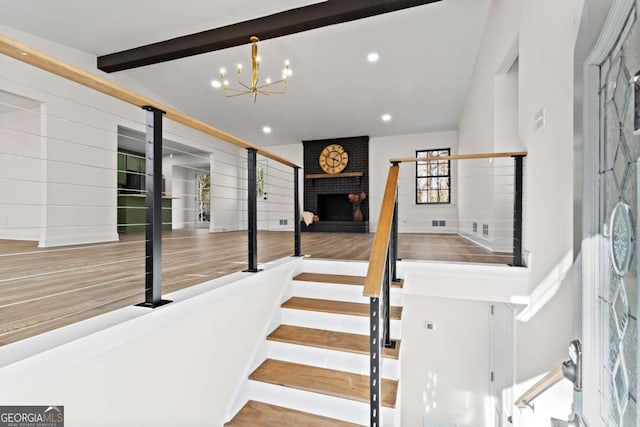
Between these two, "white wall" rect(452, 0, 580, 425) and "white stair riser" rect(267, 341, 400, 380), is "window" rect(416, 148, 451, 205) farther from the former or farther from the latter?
"white stair riser" rect(267, 341, 400, 380)

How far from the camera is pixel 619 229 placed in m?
0.79

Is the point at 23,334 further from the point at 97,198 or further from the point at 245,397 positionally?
the point at 97,198

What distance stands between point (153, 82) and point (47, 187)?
270 centimetres

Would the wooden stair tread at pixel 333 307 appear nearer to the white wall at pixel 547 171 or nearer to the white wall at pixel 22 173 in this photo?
the white wall at pixel 547 171

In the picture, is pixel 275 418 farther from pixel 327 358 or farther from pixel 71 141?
pixel 71 141

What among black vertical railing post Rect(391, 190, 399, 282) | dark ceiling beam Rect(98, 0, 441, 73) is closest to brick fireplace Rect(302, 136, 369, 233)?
dark ceiling beam Rect(98, 0, 441, 73)

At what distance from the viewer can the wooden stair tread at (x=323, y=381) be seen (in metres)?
1.77

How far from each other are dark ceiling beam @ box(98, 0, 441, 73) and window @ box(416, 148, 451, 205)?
430 cm

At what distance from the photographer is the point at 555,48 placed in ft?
6.11

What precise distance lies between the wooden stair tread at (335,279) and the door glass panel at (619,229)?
1.66 m

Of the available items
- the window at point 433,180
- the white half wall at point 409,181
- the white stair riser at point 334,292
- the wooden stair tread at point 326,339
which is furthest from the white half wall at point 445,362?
the window at point 433,180

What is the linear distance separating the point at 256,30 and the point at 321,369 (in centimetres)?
403

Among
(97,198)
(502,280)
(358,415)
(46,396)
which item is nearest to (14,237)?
(97,198)

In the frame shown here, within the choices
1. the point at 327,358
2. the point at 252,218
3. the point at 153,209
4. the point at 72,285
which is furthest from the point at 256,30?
the point at 327,358
